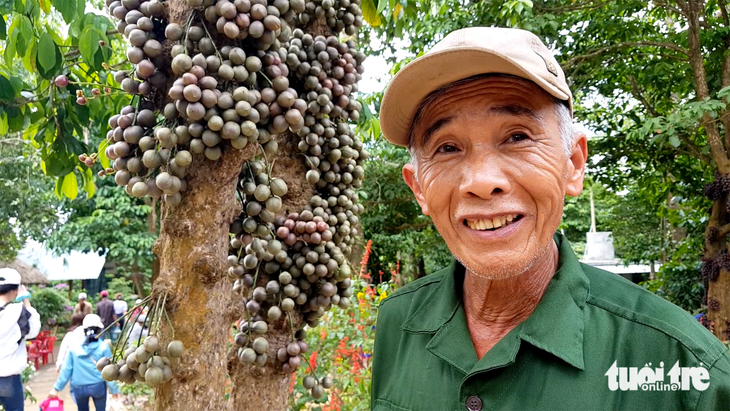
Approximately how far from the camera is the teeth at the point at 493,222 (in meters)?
1.32

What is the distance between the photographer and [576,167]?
1449 millimetres

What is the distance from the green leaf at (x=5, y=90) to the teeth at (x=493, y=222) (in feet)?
8.60

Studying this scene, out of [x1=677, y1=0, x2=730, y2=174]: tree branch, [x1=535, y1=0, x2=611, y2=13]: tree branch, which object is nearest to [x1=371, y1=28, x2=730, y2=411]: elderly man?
[x1=535, y1=0, x2=611, y2=13]: tree branch

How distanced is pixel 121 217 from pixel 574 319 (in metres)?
12.6

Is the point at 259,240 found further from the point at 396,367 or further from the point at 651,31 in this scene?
the point at 651,31

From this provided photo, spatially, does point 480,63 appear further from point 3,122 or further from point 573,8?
point 573,8

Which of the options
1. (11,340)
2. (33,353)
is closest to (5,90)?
(11,340)

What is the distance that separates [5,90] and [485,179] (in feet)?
8.69

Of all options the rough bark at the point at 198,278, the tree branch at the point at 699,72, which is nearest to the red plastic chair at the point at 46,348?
the rough bark at the point at 198,278

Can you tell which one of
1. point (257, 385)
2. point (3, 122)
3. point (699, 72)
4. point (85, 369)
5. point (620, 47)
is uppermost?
point (620, 47)

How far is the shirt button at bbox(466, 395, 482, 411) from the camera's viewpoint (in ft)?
4.25

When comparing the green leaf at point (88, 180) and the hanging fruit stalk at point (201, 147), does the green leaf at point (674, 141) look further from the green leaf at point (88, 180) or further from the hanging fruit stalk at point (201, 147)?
the green leaf at point (88, 180)

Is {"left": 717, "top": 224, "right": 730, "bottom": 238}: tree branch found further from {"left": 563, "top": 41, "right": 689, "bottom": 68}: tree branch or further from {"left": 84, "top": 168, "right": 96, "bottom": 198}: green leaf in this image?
{"left": 84, "top": 168, "right": 96, "bottom": 198}: green leaf

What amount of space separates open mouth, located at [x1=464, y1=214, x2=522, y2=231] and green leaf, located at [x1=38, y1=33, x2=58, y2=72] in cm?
223
